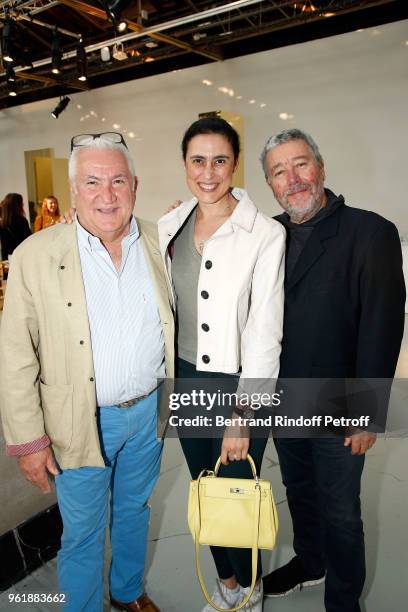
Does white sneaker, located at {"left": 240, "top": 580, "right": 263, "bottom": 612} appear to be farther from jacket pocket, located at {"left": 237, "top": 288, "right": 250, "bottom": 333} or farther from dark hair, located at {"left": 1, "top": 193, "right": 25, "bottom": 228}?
dark hair, located at {"left": 1, "top": 193, "right": 25, "bottom": 228}

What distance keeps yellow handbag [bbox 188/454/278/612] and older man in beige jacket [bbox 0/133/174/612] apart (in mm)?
309

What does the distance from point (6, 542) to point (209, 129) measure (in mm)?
1796

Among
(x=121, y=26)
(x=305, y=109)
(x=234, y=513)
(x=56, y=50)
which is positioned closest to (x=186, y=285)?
(x=234, y=513)

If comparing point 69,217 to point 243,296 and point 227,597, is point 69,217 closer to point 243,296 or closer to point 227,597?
point 243,296

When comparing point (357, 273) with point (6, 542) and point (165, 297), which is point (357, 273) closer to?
point (165, 297)

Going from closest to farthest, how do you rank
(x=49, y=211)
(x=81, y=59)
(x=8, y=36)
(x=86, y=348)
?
(x=86, y=348)
(x=8, y=36)
(x=81, y=59)
(x=49, y=211)

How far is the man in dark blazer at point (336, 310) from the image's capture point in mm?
1431

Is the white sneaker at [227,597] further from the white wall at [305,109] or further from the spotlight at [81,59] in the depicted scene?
the spotlight at [81,59]

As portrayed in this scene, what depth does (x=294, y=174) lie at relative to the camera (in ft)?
5.13

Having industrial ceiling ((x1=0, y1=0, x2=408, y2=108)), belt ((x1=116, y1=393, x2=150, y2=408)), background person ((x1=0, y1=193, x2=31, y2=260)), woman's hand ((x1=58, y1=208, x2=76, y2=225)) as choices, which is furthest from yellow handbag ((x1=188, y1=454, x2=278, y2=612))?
background person ((x1=0, y1=193, x2=31, y2=260))

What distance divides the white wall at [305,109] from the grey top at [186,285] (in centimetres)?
622

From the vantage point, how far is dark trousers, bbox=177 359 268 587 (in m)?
1.56

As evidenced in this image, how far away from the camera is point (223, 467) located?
5.16 feet

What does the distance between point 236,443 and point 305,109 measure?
23.4 ft
